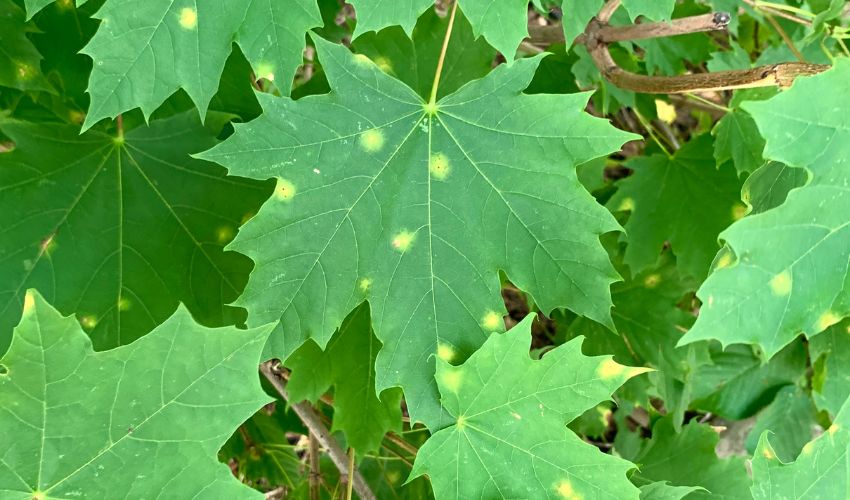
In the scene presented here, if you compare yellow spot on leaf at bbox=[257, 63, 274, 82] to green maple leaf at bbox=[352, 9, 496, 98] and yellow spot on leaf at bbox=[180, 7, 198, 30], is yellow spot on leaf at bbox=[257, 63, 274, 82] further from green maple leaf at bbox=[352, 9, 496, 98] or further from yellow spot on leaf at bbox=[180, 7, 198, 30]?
green maple leaf at bbox=[352, 9, 496, 98]

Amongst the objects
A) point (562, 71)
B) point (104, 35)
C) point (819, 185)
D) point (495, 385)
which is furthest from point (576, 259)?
point (104, 35)

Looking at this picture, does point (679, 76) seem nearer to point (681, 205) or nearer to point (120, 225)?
point (681, 205)

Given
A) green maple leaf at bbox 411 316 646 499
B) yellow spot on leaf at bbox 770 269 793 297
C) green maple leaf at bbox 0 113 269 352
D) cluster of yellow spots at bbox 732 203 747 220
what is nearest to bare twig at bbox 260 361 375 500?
green maple leaf at bbox 0 113 269 352

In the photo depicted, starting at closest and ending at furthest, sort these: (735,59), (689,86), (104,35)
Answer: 1. (104,35)
2. (689,86)
3. (735,59)

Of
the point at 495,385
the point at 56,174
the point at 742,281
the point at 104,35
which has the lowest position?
the point at 495,385

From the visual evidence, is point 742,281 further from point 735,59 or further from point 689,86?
point 735,59

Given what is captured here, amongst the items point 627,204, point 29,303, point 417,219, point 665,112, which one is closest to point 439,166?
point 417,219

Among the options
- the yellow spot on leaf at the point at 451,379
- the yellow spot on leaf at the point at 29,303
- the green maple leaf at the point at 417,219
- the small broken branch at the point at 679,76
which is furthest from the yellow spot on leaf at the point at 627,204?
the yellow spot on leaf at the point at 29,303
